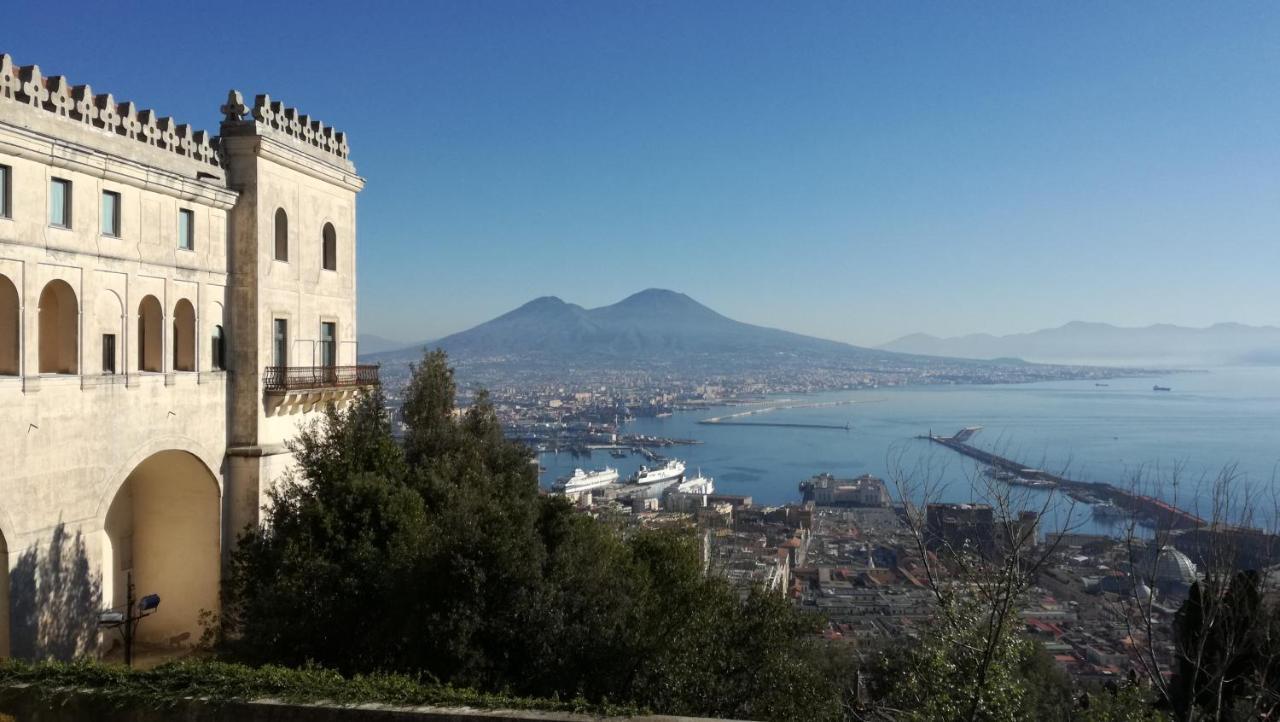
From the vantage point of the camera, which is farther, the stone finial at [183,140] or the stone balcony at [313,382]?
the stone balcony at [313,382]

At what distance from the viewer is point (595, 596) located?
31.2 ft

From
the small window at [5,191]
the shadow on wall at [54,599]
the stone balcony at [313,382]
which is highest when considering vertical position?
the small window at [5,191]

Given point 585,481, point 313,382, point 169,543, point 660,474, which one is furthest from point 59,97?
point 660,474

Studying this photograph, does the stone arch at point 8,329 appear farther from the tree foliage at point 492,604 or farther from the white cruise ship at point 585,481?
the white cruise ship at point 585,481

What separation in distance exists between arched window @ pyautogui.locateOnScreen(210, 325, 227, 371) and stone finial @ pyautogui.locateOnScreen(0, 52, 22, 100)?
4.21 m

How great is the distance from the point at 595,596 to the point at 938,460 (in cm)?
5486

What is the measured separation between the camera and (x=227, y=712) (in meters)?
7.04

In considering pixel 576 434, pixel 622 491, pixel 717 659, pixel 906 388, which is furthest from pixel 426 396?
pixel 906 388

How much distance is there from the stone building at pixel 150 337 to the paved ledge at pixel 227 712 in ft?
11.5

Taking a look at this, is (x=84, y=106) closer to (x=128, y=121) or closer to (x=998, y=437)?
(x=128, y=121)

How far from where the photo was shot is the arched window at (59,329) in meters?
10.9

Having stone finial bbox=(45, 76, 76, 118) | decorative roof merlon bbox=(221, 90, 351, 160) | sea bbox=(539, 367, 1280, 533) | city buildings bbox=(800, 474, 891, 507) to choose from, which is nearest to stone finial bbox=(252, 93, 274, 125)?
decorative roof merlon bbox=(221, 90, 351, 160)

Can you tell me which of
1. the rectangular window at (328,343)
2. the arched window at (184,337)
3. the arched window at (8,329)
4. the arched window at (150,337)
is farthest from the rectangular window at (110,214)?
the rectangular window at (328,343)

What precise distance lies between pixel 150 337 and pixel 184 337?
62 centimetres
